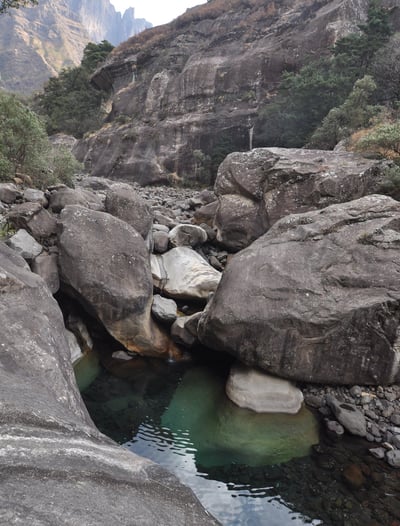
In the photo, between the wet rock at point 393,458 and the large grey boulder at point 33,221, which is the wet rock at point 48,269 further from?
the wet rock at point 393,458

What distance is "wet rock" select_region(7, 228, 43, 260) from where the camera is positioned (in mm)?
9352

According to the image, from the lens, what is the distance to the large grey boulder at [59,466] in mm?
2324

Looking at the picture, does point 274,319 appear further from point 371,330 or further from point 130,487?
point 130,487

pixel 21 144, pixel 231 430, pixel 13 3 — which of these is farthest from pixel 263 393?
pixel 21 144

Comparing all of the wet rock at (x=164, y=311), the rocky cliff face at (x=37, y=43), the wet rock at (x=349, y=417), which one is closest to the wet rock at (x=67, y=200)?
the wet rock at (x=164, y=311)

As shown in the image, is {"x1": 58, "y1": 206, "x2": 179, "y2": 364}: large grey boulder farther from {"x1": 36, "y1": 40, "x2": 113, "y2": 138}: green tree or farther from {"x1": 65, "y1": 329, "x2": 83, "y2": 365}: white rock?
{"x1": 36, "y1": 40, "x2": 113, "y2": 138}: green tree

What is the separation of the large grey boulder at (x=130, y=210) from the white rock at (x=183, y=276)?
117cm

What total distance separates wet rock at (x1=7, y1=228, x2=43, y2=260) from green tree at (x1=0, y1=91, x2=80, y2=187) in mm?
4762

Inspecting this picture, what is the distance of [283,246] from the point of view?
9.59m

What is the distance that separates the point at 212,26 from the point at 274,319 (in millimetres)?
46953

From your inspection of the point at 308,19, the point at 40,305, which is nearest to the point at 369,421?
the point at 40,305

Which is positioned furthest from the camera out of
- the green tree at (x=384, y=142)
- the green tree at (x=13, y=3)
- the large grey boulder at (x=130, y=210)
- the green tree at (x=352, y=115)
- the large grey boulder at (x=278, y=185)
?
the green tree at (x=352, y=115)

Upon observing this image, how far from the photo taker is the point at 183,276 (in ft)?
38.6

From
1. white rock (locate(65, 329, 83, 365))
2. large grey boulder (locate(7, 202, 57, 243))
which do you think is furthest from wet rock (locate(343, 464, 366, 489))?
large grey boulder (locate(7, 202, 57, 243))
